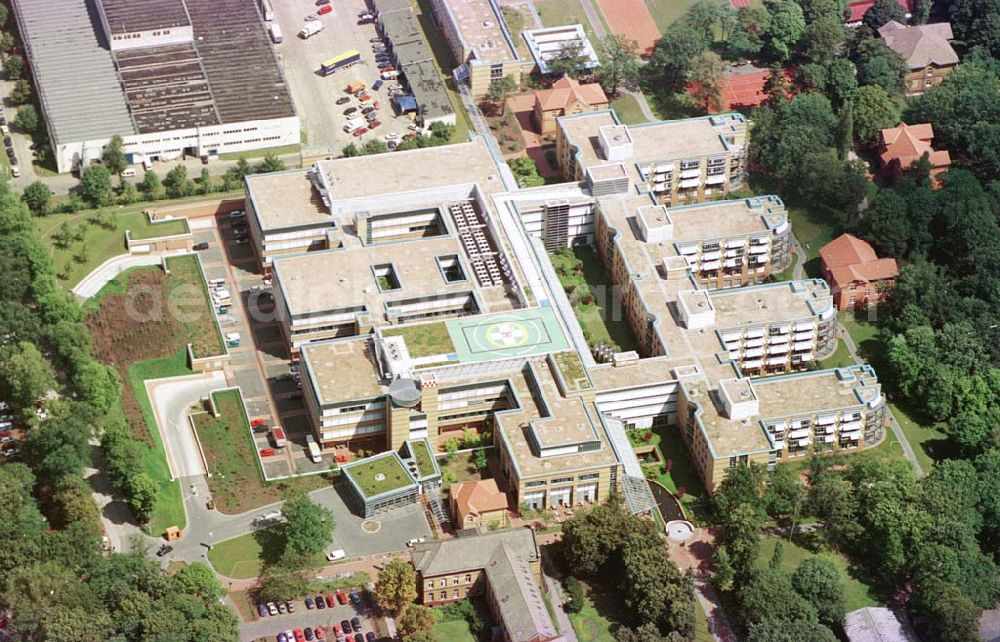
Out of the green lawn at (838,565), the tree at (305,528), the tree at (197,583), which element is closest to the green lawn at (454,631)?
the tree at (305,528)

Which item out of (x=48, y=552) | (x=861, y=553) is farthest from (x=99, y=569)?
(x=861, y=553)

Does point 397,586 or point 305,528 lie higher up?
point 305,528

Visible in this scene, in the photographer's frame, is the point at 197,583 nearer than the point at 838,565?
Yes

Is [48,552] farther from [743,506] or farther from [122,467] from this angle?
[743,506]

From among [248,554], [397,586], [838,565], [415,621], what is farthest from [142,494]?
[838,565]

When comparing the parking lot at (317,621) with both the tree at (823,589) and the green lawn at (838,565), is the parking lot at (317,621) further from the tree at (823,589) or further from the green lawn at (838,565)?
the tree at (823,589)

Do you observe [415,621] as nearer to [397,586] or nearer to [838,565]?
[397,586]

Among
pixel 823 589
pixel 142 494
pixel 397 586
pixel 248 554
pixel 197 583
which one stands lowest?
pixel 823 589
